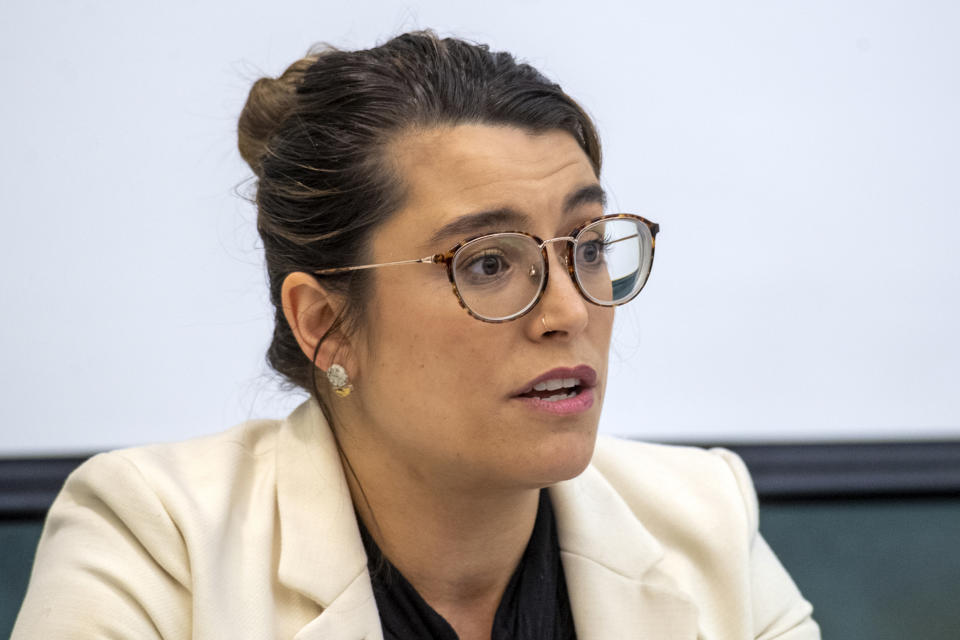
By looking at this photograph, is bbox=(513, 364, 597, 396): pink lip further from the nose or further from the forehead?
the forehead

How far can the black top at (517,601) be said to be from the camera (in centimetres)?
165

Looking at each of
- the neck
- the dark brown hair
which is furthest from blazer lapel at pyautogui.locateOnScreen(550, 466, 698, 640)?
the dark brown hair

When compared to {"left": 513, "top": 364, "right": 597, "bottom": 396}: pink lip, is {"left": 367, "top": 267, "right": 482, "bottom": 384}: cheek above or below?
above

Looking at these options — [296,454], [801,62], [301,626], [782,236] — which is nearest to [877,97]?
[801,62]

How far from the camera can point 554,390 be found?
5.02ft

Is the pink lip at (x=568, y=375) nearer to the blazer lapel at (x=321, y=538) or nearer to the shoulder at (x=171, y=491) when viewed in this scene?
the blazer lapel at (x=321, y=538)

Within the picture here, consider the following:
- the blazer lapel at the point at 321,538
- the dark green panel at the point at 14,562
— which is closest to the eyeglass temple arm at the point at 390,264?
the blazer lapel at the point at 321,538

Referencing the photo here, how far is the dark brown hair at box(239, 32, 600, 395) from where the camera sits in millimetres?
1577

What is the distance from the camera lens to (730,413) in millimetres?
2162

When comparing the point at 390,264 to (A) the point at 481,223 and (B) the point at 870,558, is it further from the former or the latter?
(B) the point at 870,558

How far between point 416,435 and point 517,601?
37cm

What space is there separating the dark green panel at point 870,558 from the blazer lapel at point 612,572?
538 mm

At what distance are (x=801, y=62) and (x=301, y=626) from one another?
1.44 metres

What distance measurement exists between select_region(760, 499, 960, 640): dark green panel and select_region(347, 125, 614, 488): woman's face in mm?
895
